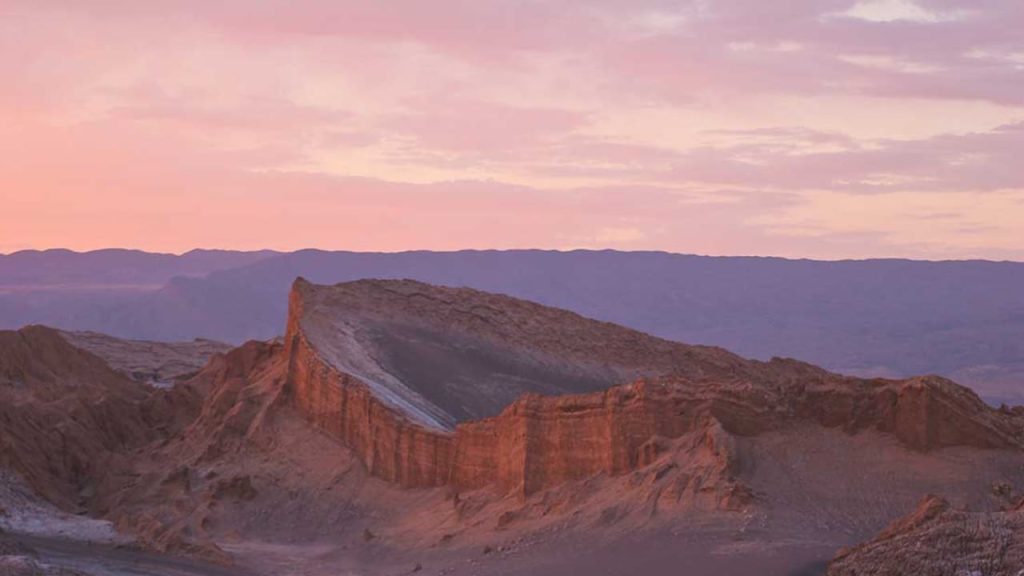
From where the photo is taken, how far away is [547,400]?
2400cm

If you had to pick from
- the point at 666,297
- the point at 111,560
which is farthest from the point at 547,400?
the point at 666,297

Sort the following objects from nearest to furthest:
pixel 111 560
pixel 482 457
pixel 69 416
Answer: pixel 111 560
pixel 482 457
pixel 69 416

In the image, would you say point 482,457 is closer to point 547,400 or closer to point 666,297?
point 547,400

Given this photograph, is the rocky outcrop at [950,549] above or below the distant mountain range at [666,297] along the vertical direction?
below

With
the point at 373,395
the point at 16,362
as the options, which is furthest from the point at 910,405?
the point at 16,362

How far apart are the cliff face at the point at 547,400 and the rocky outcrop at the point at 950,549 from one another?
534 centimetres

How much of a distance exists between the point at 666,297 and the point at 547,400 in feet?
410

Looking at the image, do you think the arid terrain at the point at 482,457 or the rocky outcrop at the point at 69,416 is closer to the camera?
the arid terrain at the point at 482,457

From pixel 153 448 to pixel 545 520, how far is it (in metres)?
11.9

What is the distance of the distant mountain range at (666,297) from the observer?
129125 mm

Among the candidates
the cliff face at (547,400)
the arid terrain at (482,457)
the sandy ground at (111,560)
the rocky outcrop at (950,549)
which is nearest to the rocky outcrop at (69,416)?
the arid terrain at (482,457)

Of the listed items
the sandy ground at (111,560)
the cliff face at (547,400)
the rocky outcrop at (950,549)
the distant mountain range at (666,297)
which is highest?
the distant mountain range at (666,297)

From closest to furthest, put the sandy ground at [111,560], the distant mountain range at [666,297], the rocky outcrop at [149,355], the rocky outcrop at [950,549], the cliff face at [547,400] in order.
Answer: the rocky outcrop at [950,549] → the cliff face at [547,400] → the sandy ground at [111,560] → the rocky outcrop at [149,355] → the distant mountain range at [666,297]

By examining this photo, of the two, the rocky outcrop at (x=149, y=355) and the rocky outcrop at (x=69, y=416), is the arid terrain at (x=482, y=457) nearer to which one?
Answer: the rocky outcrop at (x=69, y=416)
